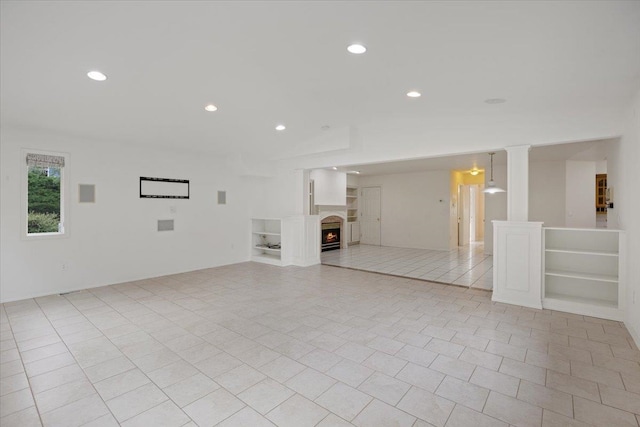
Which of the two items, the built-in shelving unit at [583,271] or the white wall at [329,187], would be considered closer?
the built-in shelving unit at [583,271]

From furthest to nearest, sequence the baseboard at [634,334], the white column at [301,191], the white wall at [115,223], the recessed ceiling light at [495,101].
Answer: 1. the white column at [301,191]
2. the white wall at [115,223]
3. the recessed ceiling light at [495,101]
4. the baseboard at [634,334]

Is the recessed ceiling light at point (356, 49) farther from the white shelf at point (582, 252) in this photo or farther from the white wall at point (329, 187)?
the white wall at point (329, 187)

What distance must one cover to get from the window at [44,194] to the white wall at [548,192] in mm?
10156

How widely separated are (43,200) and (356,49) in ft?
17.9

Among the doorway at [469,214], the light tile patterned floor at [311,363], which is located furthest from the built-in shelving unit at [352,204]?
the light tile patterned floor at [311,363]

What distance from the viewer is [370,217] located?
1122 cm

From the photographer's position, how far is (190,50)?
97.0 inches

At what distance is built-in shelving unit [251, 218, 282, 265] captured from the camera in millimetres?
7785

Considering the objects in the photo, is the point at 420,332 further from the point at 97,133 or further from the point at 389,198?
the point at 389,198

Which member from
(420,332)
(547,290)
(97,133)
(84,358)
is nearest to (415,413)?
(420,332)

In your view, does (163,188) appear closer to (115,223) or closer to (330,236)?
(115,223)

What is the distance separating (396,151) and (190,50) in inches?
149

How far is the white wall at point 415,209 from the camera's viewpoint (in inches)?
378

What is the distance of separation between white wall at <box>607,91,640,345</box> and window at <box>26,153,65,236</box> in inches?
303
